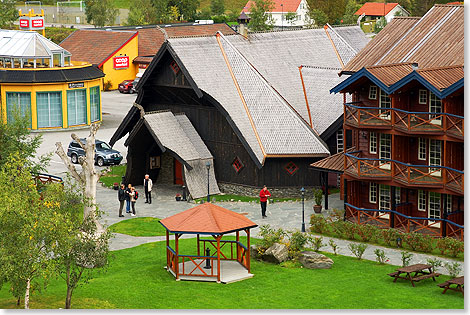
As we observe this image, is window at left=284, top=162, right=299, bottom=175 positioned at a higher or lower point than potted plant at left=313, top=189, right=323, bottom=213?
higher

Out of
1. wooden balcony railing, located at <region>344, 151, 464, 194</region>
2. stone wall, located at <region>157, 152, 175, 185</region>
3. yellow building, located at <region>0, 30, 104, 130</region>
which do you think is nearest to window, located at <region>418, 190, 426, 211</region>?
wooden balcony railing, located at <region>344, 151, 464, 194</region>

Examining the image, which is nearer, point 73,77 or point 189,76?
point 189,76

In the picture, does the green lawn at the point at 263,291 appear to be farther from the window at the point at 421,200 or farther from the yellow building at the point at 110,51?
the yellow building at the point at 110,51

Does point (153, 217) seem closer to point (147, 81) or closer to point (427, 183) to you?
point (147, 81)

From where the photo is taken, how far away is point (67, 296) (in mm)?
36625

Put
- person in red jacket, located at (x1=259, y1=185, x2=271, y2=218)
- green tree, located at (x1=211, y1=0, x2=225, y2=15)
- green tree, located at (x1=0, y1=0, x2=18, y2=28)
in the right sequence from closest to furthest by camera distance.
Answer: person in red jacket, located at (x1=259, y1=185, x2=271, y2=218)
green tree, located at (x1=0, y1=0, x2=18, y2=28)
green tree, located at (x1=211, y1=0, x2=225, y2=15)

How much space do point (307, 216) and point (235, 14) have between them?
117 metres

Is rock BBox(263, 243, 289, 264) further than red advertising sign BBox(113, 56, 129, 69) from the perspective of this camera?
No

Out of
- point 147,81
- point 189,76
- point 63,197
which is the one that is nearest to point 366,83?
point 189,76

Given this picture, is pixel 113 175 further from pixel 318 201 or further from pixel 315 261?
pixel 315 261

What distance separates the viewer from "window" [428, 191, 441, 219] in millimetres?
48219

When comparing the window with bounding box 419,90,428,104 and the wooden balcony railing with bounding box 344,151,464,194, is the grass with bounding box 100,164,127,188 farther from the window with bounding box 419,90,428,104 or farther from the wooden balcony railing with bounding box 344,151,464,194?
the window with bounding box 419,90,428,104

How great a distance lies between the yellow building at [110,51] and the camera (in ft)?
337

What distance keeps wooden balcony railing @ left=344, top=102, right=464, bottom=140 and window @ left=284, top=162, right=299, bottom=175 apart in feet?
22.9
